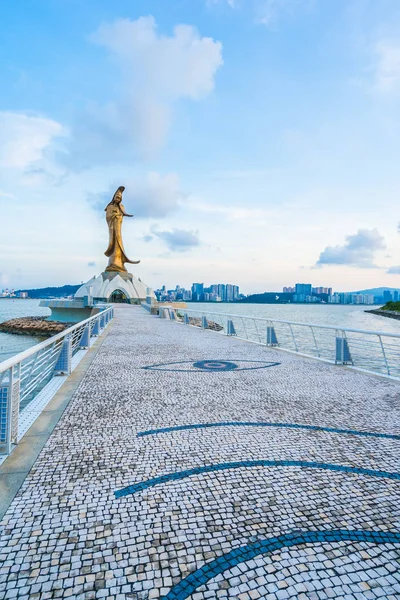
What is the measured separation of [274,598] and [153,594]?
0.58 metres

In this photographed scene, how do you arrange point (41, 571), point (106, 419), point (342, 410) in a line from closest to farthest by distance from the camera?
point (41, 571), point (106, 419), point (342, 410)

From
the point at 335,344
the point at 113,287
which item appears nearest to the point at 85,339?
the point at 335,344

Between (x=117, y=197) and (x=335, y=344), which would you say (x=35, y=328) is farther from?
(x=335, y=344)

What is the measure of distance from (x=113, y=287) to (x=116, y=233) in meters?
7.85

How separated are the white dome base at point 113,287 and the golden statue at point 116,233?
5.47 ft

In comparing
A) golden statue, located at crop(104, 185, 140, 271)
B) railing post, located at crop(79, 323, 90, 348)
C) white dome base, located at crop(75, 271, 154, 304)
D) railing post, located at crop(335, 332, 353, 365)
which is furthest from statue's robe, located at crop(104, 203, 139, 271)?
railing post, located at crop(335, 332, 353, 365)

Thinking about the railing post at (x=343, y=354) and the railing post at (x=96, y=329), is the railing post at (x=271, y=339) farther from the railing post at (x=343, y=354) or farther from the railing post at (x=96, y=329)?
the railing post at (x=96, y=329)

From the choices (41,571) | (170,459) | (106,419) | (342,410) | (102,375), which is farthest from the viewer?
(102,375)

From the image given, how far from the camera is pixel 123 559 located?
2.04m

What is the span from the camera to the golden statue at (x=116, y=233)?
170ft

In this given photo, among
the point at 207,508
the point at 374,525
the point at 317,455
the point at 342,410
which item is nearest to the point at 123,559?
the point at 207,508

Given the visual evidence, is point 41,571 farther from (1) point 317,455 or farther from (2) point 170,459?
(1) point 317,455

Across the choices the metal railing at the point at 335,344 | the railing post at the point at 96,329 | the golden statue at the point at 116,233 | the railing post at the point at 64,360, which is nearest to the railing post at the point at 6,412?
the railing post at the point at 64,360

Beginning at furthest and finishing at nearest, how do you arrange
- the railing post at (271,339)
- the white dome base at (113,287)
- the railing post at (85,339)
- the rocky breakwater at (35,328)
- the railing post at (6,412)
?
the white dome base at (113,287)
the rocky breakwater at (35,328)
the railing post at (271,339)
the railing post at (85,339)
the railing post at (6,412)
